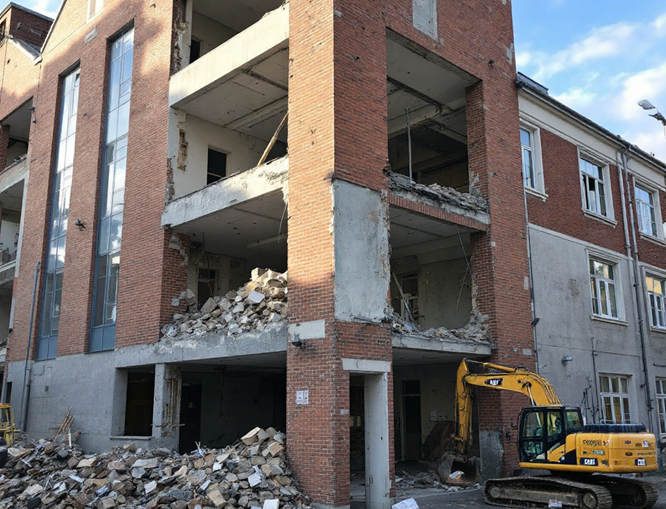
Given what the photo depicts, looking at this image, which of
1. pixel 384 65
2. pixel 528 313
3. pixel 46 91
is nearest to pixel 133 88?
pixel 46 91

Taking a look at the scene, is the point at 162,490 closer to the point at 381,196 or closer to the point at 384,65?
the point at 381,196

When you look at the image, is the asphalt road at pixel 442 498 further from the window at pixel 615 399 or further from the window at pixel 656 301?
the window at pixel 656 301

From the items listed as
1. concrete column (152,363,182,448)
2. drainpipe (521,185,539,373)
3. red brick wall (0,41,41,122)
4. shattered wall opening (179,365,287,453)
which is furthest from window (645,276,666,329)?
red brick wall (0,41,41,122)

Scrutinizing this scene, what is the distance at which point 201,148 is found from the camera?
718 inches

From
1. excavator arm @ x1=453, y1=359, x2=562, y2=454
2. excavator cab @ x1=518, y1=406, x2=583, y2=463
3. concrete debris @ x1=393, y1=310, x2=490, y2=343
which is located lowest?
excavator cab @ x1=518, y1=406, x2=583, y2=463

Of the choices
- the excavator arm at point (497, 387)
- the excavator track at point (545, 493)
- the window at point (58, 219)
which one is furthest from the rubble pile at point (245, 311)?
the window at point (58, 219)

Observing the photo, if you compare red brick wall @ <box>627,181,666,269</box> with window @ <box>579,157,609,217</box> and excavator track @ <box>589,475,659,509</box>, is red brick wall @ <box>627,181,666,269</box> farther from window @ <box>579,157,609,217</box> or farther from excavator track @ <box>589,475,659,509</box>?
excavator track @ <box>589,475,659,509</box>

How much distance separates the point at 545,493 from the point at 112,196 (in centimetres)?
1442

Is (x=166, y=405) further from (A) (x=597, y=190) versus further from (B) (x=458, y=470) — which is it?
(A) (x=597, y=190)

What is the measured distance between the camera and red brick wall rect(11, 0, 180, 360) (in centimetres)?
1731

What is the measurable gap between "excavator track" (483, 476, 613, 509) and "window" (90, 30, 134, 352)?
11016 millimetres

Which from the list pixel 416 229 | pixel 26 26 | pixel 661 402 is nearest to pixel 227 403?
pixel 416 229

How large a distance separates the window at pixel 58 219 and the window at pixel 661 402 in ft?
66.2

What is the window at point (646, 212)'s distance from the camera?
23578 mm
